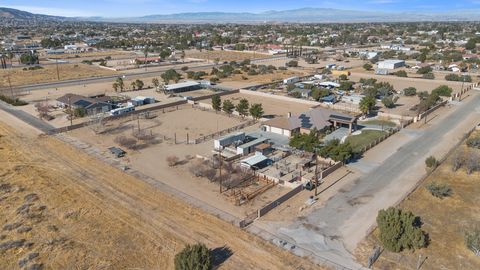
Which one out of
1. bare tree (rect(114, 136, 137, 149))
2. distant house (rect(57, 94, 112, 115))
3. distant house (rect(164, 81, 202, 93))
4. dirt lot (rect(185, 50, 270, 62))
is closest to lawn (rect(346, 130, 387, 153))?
bare tree (rect(114, 136, 137, 149))

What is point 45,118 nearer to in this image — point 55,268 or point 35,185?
point 35,185

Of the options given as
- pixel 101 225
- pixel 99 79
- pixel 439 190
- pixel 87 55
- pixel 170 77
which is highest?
pixel 87 55

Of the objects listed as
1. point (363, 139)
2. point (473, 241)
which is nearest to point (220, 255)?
point (473, 241)

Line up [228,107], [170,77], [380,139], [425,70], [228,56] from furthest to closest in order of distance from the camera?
[228,56]
[425,70]
[170,77]
[228,107]
[380,139]

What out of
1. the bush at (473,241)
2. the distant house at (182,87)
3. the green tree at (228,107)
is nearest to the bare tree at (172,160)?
the green tree at (228,107)

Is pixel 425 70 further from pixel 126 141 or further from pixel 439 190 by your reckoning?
pixel 126 141

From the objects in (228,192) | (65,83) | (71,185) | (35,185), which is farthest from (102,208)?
(65,83)

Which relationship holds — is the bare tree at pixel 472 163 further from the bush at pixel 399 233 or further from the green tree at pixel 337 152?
the bush at pixel 399 233
